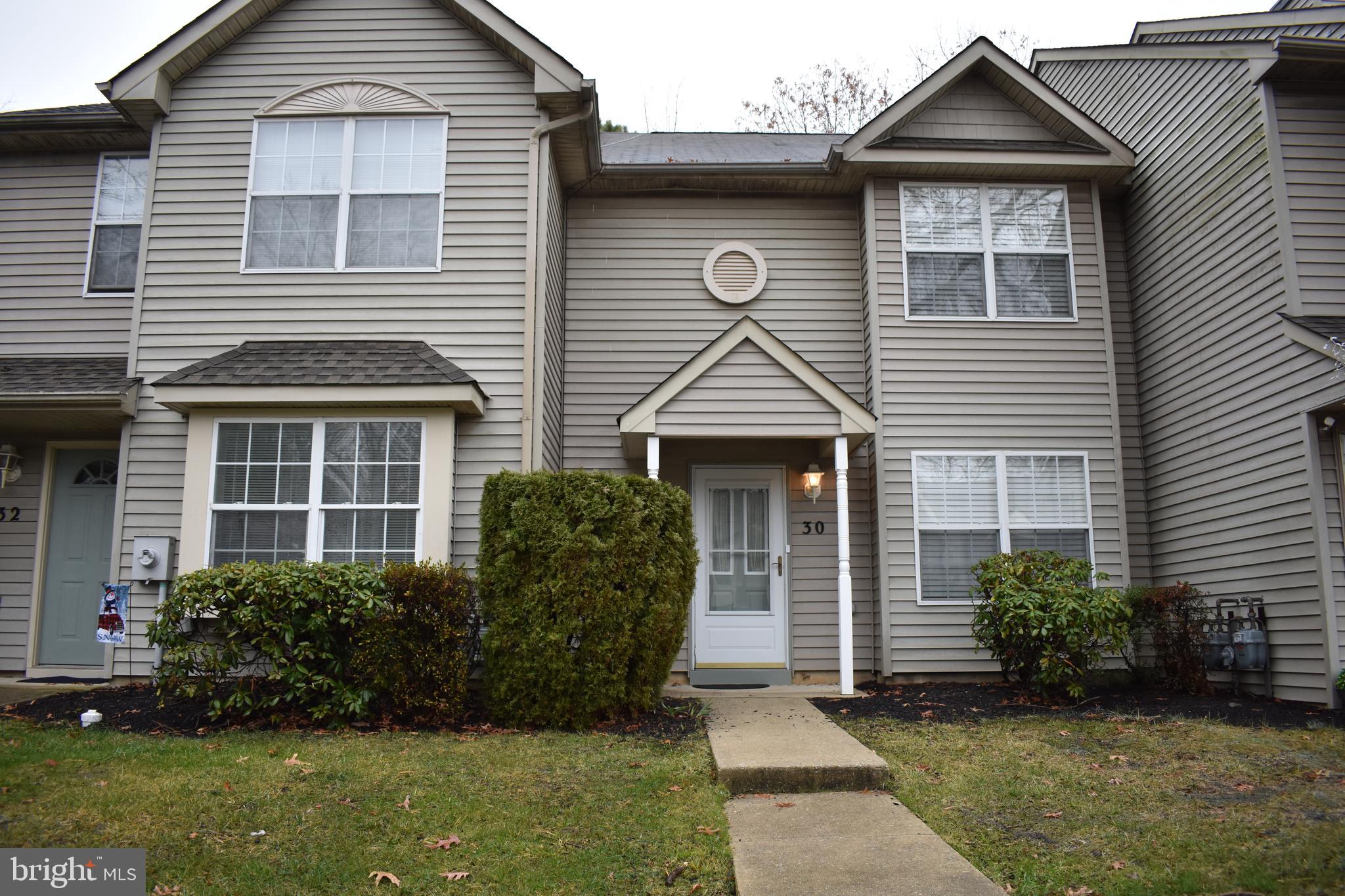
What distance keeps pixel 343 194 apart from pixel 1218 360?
8070mm

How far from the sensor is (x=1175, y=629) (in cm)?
818

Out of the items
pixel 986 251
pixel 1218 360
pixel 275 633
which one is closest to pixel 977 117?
pixel 986 251

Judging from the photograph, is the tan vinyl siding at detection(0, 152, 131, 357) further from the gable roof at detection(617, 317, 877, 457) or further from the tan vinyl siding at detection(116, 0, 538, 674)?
the gable roof at detection(617, 317, 877, 457)

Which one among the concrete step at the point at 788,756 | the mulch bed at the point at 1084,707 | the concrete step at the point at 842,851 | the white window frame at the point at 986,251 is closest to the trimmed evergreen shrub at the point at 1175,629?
the mulch bed at the point at 1084,707

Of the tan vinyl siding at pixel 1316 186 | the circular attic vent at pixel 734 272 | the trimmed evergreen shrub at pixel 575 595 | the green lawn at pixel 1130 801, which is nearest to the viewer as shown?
the green lawn at pixel 1130 801


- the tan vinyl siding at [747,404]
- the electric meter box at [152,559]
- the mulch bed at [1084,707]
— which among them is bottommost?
the mulch bed at [1084,707]

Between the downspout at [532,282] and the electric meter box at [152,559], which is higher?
the downspout at [532,282]

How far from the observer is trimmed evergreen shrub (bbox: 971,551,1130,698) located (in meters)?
7.40

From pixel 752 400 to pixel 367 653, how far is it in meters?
3.83

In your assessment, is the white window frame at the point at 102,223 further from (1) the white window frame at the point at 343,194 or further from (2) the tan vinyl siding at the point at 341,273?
(1) the white window frame at the point at 343,194

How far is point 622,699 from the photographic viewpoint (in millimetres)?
6625

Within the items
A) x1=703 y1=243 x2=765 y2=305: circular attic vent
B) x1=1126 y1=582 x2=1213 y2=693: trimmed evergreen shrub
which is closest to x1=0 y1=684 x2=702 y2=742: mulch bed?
x1=1126 y1=582 x2=1213 y2=693: trimmed evergreen shrub

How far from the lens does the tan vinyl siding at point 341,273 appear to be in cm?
828

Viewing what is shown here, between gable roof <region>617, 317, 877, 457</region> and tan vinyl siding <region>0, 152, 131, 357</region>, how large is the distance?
17.3ft
